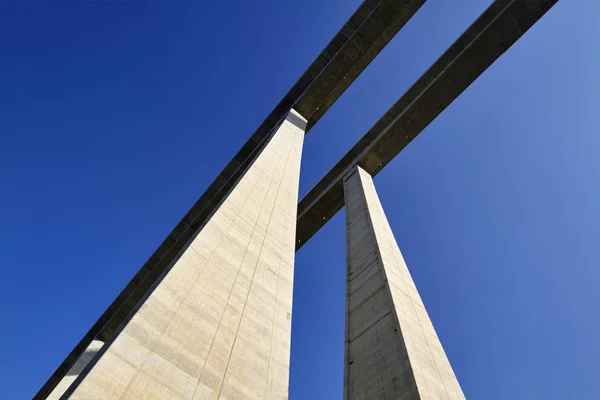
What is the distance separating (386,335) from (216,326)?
3651mm

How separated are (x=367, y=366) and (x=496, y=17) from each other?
1304cm

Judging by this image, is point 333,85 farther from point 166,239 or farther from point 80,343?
point 80,343

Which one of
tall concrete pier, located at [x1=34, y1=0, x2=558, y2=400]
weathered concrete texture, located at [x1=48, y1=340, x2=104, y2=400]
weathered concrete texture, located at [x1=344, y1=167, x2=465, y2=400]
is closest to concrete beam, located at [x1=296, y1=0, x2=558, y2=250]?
tall concrete pier, located at [x1=34, y1=0, x2=558, y2=400]

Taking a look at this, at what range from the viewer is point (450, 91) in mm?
15328

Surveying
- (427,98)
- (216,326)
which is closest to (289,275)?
(216,326)

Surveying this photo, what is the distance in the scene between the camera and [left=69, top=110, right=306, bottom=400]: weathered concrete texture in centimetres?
348

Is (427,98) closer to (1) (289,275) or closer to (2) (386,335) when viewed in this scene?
(2) (386,335)

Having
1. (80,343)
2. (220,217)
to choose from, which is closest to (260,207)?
(220,217)

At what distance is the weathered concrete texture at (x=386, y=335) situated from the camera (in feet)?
19.7

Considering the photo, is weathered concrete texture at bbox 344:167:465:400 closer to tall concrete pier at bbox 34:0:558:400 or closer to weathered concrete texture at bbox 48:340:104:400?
tall concrete pier at bbox 34:0:558:400

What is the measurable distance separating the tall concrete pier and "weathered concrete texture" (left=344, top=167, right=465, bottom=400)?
3cm

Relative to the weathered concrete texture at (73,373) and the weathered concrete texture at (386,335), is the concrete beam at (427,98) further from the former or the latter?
the weathered concrete texture at (73,373)

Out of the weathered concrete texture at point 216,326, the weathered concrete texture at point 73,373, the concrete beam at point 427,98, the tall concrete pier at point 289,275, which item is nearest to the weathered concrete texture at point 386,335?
the tall concrete pier at point 289,275

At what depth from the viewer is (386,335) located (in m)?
7.04
